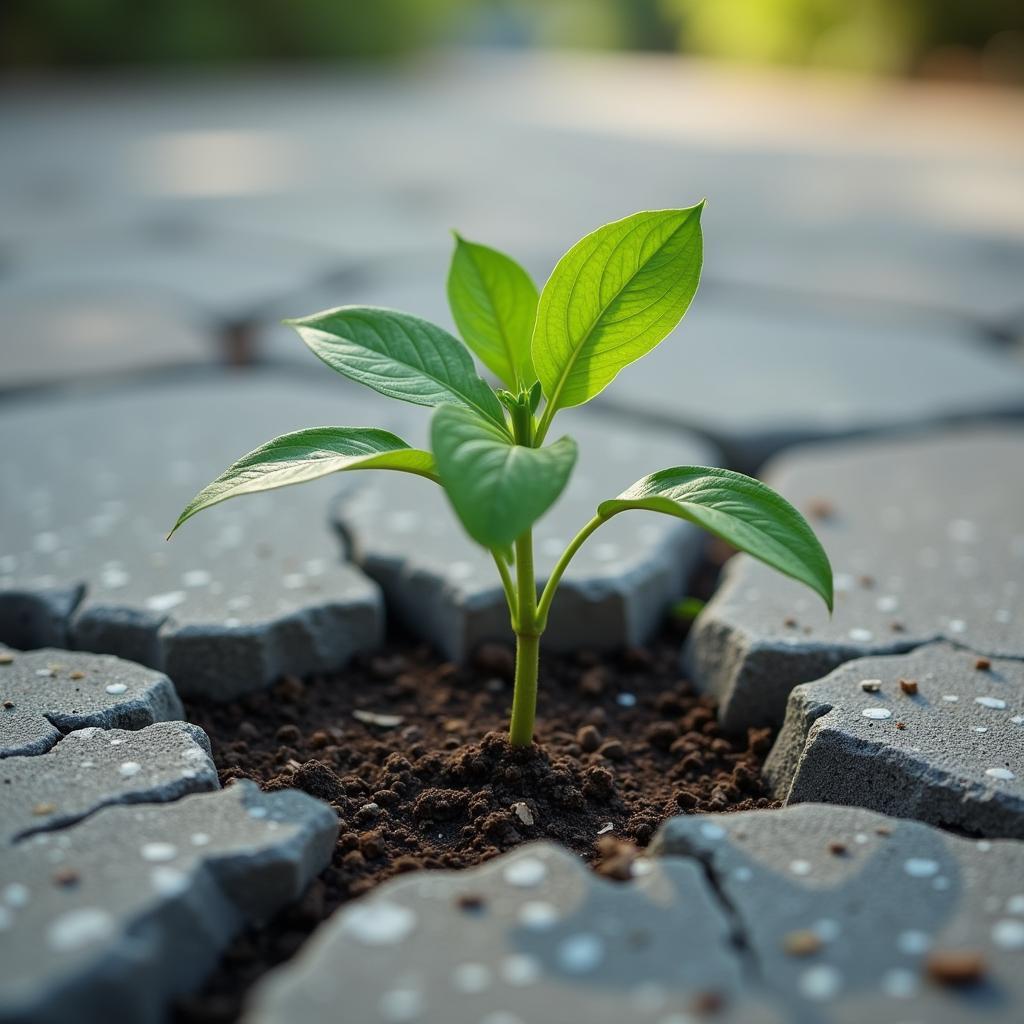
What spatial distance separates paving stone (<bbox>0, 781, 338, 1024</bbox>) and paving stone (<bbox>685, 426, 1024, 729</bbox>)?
18.9 inches

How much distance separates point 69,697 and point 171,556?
0.33m

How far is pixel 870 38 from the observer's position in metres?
7.91

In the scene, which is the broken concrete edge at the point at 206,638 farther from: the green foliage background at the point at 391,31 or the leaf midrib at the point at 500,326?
the green foliage background at the point at 391,31

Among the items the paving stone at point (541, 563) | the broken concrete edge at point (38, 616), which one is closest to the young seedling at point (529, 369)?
the paving stone at point (541, 563)

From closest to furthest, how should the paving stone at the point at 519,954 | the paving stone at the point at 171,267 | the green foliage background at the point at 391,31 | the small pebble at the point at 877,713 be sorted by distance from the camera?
1. the paving stone at the point at 519,954
2. the small pebble at the point at 877,713
3. the paving stone at the point at 171,267
4. the green foliage background at the point at 391,31

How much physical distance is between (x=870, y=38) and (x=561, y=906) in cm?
826

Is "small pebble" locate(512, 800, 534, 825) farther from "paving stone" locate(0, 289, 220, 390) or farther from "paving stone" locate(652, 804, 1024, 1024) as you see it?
"paving stone" locate(0, 289, 220, 390)

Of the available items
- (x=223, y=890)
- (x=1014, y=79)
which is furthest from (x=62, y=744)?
(x=1014, y=79)

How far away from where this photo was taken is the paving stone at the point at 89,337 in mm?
2021

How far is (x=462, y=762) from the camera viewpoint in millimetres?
996

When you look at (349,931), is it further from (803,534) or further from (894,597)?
(894,597)

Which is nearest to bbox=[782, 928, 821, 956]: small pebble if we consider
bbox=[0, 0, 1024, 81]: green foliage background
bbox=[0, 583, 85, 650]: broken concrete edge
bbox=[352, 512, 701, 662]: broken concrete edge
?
bbox=[352, 512, 701, 662]: broken concrete edge

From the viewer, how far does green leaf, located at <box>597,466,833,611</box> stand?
776 millimetres

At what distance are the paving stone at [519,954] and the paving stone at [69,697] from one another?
36 cm
